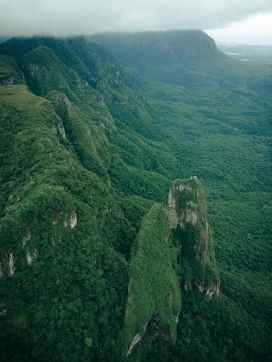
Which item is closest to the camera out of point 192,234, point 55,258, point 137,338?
point 55,258

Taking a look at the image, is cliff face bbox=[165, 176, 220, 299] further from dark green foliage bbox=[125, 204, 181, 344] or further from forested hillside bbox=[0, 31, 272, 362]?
dark green foliage bbox=[125, 204, 181, 344]

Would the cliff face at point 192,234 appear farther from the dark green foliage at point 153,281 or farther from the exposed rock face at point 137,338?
the exposed rock face at point 137,338

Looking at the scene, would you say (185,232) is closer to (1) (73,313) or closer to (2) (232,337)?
(2) (232,337)

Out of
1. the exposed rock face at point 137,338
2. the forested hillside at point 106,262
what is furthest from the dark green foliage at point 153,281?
the exposed rock face at point 137,338

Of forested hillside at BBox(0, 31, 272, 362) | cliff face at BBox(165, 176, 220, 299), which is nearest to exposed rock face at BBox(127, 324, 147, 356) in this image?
forested hillside at BBox(0, 31, 272, 362)

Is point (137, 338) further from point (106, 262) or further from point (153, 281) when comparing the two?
point (106, 262)

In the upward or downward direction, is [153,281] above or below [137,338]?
above

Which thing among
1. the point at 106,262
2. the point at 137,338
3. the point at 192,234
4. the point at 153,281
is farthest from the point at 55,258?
the point at 192,234

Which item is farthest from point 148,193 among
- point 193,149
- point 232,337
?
point 193,149
